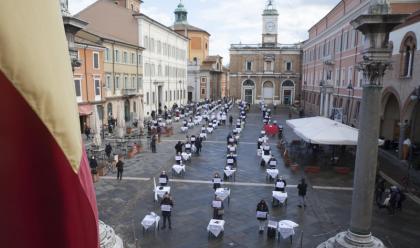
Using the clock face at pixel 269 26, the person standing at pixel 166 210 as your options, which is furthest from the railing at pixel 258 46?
the person standing at pixel 166 210

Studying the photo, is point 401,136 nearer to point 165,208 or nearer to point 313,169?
point 313,169

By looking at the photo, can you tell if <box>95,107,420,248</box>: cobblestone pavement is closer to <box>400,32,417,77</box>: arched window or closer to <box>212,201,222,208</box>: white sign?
<box>212,201,222,208</box>: white sign

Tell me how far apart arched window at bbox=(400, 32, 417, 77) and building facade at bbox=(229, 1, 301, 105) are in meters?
48.5

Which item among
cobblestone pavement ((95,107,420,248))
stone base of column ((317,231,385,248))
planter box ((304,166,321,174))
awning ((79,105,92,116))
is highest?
awning ((79,105,92,116))

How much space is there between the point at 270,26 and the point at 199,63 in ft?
56.5

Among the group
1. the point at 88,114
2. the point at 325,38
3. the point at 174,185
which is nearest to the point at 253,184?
the point at 174,185

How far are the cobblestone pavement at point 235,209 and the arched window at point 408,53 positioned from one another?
8115mm

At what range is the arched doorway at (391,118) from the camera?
2597 centimetres

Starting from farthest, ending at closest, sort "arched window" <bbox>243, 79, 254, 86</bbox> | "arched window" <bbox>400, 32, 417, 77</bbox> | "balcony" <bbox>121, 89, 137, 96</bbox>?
"arched window" <bbox>243, 79, 254, 86</bbox>, "balcony" <bbox>121, 89, 137, 96</bbox>, "arched window" <bbox>400, 32, 417, 77</bbox>

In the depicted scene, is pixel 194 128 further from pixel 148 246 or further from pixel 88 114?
pixel 148 246

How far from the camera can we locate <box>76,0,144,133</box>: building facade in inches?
1366

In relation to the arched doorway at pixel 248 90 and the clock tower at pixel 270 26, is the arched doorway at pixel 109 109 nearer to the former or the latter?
the arched doorway at pixel 248 90

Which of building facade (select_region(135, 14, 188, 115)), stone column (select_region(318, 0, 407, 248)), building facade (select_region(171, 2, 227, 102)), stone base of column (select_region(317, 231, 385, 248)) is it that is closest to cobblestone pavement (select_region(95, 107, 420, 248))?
stone base of column (select_region(317, 231, 385, 248))

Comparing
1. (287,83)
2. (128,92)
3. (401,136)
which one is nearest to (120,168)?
(401,136)
